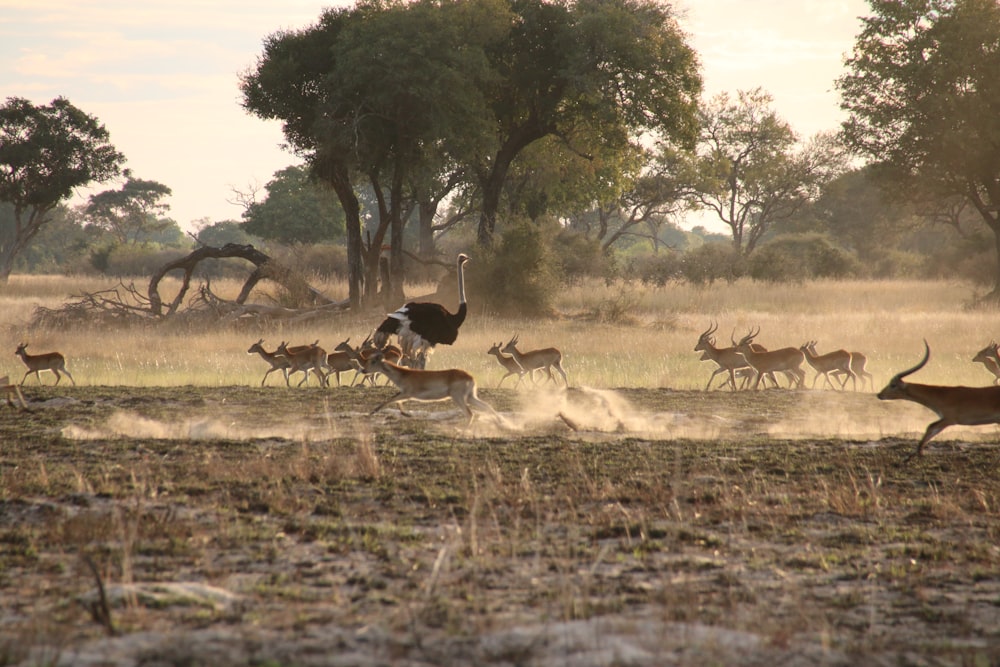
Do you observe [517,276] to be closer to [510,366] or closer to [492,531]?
[510,366]

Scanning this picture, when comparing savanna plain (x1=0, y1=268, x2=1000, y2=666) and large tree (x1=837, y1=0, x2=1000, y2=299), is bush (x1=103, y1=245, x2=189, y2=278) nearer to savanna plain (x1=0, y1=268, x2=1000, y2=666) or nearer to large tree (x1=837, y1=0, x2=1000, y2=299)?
large tree (x1=837, y1=0, x2=1000, y2=299)

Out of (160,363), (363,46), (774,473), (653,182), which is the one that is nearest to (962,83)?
(363,46)

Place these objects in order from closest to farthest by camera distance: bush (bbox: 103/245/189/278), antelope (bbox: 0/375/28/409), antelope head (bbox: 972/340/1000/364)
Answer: antelope (bbox: 0/375/28/409) → antelope head (bbox: 972/340/1000/364) → bush (bbox: 103/245/189/278)

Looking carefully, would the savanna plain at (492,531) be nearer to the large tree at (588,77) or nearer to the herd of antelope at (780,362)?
the herd of antelope at (780,362)

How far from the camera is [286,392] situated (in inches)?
545

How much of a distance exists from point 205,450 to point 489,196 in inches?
924

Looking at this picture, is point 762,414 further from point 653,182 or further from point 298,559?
point 653,182

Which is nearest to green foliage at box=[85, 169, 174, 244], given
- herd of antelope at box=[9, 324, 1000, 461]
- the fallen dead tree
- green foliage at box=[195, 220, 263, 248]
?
green foliage at box=[195, 220, 263, 248]

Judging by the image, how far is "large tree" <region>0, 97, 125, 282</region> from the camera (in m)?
41.6

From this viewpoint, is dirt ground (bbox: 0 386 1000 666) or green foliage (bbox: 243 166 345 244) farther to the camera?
green foliage (bbox: 243 166 345 244)

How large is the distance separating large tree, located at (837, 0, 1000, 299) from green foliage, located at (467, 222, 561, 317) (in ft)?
39.5

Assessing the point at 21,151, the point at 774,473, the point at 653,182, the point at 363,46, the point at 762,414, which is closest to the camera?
the point at 774,473

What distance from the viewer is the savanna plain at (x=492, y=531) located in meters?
4.47

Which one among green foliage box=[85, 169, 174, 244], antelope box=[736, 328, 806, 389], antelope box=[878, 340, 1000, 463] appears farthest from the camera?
green foliage box=[85, 169, 174, 244]
